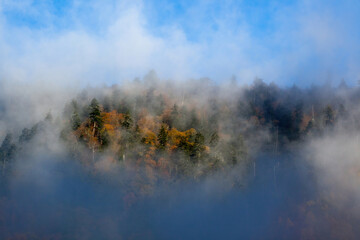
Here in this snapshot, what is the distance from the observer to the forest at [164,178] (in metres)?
37.2

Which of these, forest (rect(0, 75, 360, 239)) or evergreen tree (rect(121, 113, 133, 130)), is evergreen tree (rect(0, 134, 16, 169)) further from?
evergreen tree (rect(121, 113, 133, 130))

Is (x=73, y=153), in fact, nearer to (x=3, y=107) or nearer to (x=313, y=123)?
(x=3, y=107)

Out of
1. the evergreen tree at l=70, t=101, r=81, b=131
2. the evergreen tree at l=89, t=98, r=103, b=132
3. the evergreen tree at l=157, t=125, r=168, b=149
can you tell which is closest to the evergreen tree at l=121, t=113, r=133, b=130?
the evergreen tree at l=89, t=98, r=103, b=132

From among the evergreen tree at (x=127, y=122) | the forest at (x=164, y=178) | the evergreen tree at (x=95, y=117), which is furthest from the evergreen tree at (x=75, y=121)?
the evergreen tree at (x=127, y=122)

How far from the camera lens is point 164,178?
41.8m

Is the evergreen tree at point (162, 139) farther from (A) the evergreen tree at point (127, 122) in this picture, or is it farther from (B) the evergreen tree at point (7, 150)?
(B) the evergreen tree at point (7, 150)

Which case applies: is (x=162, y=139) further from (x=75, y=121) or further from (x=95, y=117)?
(x=75, y=121)

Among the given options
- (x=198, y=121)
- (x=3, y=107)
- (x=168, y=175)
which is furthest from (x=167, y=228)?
(x=3, y=107)

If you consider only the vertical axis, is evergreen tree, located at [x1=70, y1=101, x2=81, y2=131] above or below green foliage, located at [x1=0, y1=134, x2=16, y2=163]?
above

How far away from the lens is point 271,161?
57.2m

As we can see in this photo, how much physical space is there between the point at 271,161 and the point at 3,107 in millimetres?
60168

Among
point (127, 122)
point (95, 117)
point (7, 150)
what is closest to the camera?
point (95, 117)

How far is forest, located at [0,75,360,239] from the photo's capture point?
3716 centimetres

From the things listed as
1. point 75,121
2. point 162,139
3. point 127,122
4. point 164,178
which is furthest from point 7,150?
point 164,178
